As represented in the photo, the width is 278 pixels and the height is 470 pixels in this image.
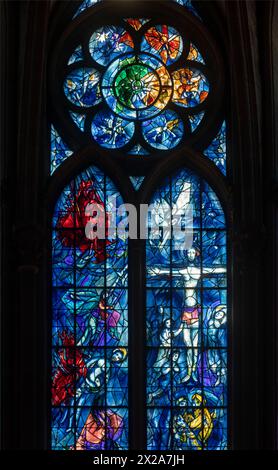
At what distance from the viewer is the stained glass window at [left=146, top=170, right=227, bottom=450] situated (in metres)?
27.1

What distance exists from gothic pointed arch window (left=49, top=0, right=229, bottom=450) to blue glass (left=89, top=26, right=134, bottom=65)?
0.07ft

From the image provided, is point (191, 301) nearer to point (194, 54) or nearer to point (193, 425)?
point (193, 425)

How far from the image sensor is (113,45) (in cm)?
2827

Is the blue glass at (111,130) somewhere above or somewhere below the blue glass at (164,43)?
below

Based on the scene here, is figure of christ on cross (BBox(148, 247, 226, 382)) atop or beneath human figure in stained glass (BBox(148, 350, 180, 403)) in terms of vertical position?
atop

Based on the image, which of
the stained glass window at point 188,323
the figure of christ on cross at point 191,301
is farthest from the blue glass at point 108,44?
the figure of christ on cross at point 191,301

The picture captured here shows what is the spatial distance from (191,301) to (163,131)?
8.14 feet

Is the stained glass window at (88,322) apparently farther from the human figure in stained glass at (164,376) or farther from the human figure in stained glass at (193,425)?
the human figure in stained glass at (193,425)

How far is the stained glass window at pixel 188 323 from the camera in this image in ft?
89.0

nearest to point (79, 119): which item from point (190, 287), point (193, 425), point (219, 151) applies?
point (219, 151)

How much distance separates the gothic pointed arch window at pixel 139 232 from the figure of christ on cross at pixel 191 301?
0.01 metres

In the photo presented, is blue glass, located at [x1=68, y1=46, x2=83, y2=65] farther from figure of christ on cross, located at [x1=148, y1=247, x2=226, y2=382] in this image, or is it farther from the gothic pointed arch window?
figure of christ on cross, located at [x1=148, y1=247, x2=226, y2=382]

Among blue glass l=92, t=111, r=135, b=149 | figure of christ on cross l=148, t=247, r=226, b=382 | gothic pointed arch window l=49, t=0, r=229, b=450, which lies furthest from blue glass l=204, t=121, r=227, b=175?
figure of christ on cross l=148, t=247, r=226, b=382

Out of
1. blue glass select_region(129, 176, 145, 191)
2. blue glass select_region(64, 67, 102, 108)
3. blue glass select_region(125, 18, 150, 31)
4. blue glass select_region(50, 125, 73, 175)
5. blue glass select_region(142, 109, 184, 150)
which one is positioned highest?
blue glass select_region(125, 18, 150, 31)
